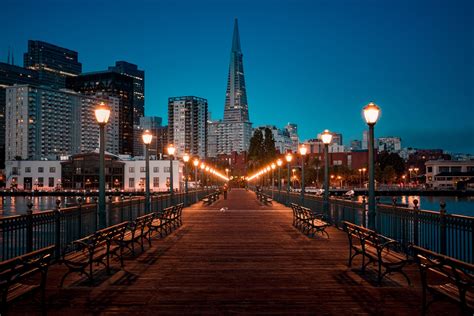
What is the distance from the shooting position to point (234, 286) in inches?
354

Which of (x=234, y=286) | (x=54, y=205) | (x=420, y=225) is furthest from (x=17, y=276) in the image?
(x=54, y=205)

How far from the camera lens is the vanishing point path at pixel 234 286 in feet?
24.6

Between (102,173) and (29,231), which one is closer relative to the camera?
(29,231)

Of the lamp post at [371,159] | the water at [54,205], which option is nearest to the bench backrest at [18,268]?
the lamp post at [371,159]

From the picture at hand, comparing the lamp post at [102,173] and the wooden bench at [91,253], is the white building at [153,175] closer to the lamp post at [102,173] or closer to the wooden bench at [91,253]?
the lamp post at [102,173]

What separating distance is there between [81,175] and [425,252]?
→ 121 metres

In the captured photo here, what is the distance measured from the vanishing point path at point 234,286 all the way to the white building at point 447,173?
144145mm

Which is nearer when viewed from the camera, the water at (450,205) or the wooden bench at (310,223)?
the wooden bench at (310,223)

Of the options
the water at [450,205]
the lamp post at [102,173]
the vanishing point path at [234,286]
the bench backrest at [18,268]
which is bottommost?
the water at [450,205]

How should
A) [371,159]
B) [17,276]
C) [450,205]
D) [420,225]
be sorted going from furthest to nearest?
[450,205], [371,159], [420,225], [17,276]

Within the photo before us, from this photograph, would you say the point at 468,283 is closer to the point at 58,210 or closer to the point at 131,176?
the point at 58,210

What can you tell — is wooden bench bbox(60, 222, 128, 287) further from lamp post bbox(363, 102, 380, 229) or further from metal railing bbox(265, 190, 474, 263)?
metal railing bbox(265, 190, 474, 263)

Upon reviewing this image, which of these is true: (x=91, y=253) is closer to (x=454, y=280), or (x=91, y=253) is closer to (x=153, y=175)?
(x=454, y=280)

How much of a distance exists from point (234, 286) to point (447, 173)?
491 ft
